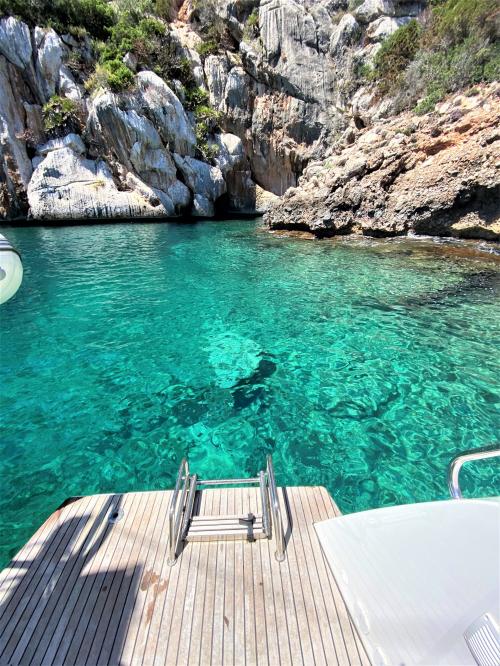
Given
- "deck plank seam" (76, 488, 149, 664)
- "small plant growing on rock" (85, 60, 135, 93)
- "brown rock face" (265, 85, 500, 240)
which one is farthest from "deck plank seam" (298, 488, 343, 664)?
"small plant growing on rock" (85, 60, 135, 93)

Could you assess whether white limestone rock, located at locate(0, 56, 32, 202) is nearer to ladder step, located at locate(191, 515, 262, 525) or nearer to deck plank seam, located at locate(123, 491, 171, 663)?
deck plank seam, located at locate(123, 491, 171, 663)

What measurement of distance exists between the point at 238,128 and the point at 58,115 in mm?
16714

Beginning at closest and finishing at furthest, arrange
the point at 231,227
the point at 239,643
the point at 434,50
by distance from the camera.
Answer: the point at 239,643
the point at 434,50
the point at 231,227

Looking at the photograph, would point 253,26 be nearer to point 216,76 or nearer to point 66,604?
point 216,76

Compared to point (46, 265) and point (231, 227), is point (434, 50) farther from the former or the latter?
point (46, 265)

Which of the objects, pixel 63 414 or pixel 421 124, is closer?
pixel 63 414

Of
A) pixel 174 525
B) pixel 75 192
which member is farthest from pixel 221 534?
pixel 75 192

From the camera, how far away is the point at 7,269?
8.63ft

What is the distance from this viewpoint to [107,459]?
4160mm

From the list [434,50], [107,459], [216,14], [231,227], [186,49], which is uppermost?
[216,14]

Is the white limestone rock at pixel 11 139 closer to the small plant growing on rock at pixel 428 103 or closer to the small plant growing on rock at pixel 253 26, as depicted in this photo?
the small plant growing on rock at pixel 253 26

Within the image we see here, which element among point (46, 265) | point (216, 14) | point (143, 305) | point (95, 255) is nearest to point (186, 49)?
point (216, 14)

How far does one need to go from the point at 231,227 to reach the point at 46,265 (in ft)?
48.8

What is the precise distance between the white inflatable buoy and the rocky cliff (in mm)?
17262
